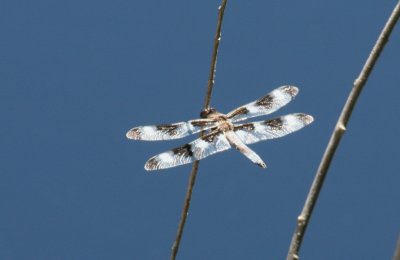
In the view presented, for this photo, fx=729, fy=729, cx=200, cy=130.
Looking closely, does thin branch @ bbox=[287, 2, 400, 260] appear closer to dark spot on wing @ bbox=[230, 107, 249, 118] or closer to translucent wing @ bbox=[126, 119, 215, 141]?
translucent wing @ bbox=[126, 119, 215, 141]

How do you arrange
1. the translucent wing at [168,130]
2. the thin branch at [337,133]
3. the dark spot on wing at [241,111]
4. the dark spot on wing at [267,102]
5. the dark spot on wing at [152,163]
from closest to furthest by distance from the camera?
the thin branch at [337,133] → the dark spot on wing at [152,163] → the translucent wing at [168,130] → the dark spot on wing at [241,111] → the dark spot on wing at [267,102]

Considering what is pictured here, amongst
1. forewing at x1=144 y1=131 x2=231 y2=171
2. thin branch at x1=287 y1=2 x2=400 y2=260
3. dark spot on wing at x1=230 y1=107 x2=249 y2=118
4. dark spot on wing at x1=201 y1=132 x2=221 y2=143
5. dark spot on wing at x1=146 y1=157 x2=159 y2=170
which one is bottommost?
thin branch at x1=287 y1=2 x2=400 y2=260

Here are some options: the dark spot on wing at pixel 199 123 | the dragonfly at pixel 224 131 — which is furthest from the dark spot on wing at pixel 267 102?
the dark spot on wing at pixel 199 123

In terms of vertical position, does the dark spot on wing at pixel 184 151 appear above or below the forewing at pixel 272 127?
below

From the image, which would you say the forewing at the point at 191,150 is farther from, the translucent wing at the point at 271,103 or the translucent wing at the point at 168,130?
the translucent wing at the point at 271,103

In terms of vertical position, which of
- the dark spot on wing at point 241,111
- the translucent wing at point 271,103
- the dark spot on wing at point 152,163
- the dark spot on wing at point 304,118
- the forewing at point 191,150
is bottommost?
the dark spot on wing at point 152,163

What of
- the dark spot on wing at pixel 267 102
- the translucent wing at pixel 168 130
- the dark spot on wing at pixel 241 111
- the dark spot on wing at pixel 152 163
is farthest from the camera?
the dark spot on wing at pixel 267 102

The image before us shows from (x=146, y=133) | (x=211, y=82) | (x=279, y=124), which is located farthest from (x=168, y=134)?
(x=211, y=82)

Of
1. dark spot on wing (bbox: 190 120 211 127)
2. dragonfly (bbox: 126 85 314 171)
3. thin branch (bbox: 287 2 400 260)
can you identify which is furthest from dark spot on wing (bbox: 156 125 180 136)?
thin branch (bbox: 287 2 400 260)
